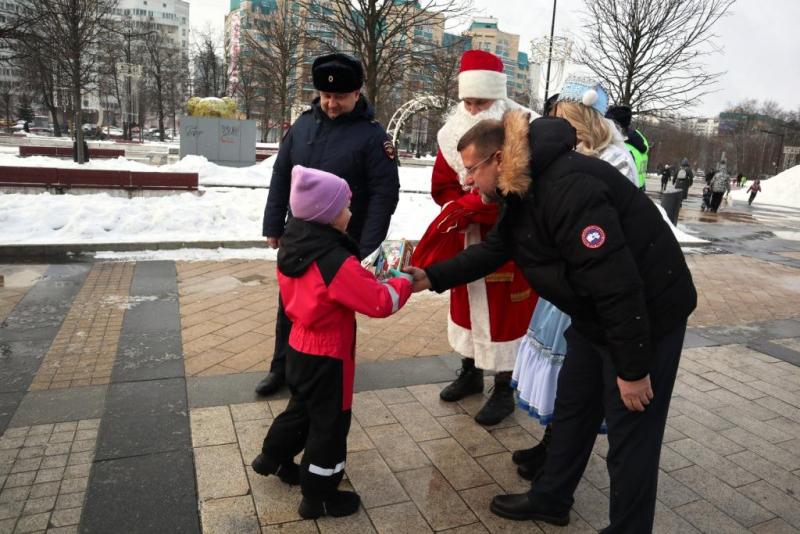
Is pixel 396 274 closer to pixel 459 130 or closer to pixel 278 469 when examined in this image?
pixel 278 469

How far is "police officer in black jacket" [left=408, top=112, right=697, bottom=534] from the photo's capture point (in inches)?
75.8

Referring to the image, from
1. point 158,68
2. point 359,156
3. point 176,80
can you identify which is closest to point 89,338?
point 359,156

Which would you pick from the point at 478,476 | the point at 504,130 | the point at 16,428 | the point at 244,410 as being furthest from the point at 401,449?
the point at 16,428

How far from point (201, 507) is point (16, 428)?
1.39 m

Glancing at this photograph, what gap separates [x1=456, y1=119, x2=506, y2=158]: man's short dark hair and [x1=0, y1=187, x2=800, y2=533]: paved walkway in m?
1.67

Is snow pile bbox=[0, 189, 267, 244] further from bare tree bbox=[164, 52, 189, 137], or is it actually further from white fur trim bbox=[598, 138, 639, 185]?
bare tree bbox=[164, 52, 189, 137]

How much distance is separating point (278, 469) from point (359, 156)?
5.84ft

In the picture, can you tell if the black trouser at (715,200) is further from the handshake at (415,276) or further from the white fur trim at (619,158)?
the handshake at (415,276)

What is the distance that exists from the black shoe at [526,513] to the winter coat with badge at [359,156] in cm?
154

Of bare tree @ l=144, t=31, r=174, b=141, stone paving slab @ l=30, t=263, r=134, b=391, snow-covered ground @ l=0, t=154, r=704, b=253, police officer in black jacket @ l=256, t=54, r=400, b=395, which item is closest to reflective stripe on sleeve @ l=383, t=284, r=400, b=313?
police officer in black jacket @ l=256, t=54, r=400, b=395

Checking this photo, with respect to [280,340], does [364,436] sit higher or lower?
lower

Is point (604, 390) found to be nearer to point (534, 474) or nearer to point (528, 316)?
point (534, 474)

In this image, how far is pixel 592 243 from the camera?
191 cm

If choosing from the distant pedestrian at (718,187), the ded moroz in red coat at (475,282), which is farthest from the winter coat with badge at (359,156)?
the distant pedestrian at (718,187)
